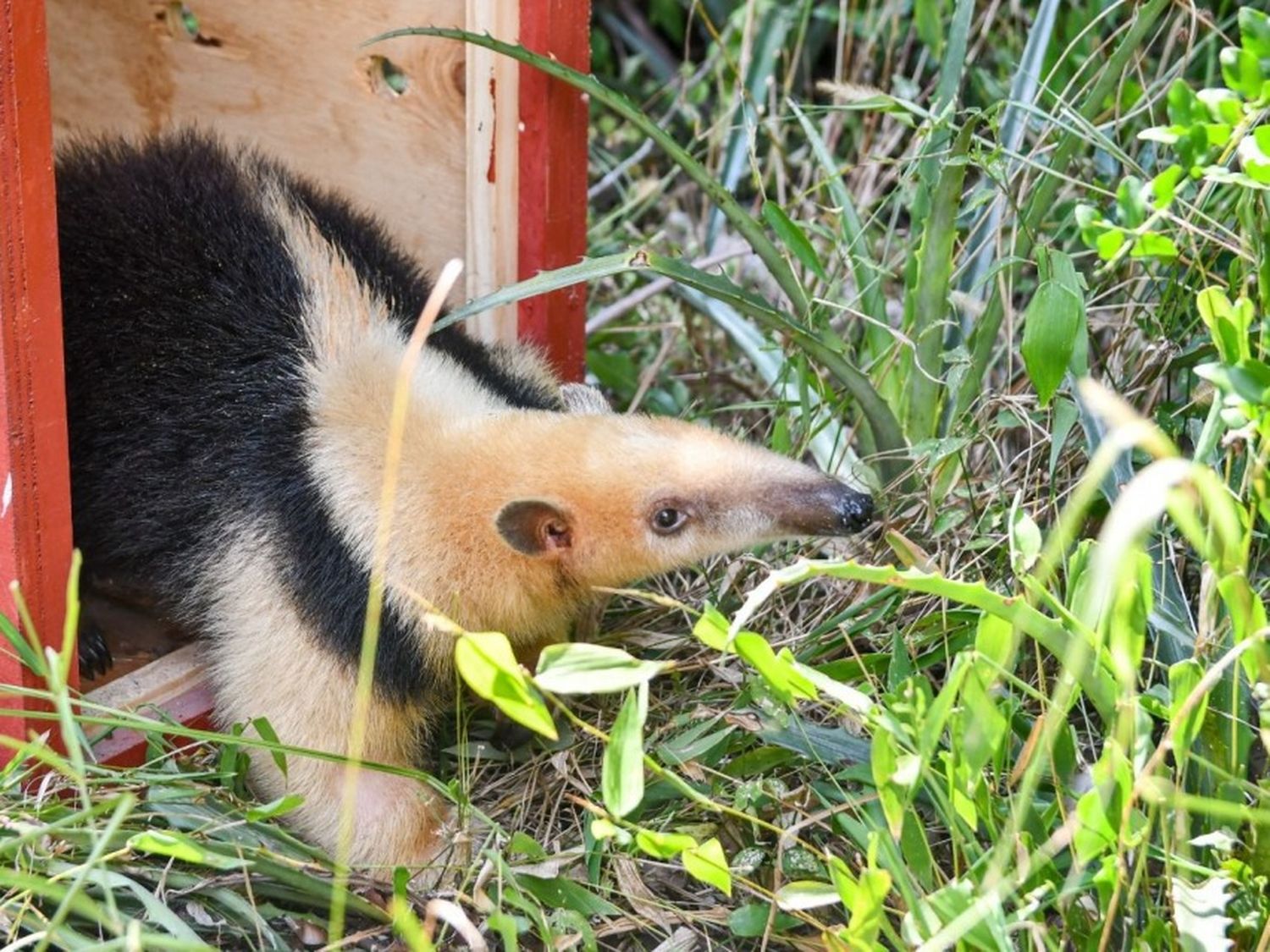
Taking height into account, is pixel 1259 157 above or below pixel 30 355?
above

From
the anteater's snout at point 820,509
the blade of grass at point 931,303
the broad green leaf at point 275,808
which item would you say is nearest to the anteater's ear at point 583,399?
the anteater's snout at point 820,509

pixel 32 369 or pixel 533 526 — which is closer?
pixel 32 369

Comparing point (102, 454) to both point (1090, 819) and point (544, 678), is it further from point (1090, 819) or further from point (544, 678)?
point (1090, 819)

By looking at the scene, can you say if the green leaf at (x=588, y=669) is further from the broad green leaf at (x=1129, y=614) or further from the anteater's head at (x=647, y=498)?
the anteater's head at (x=647, y=498)

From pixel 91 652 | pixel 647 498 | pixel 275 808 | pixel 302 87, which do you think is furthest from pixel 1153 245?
pixel 91 652

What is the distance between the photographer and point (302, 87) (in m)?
4.38

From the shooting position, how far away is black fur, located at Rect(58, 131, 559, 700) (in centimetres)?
356

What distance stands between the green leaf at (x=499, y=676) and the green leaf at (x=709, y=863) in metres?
0.33

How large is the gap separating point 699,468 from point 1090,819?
1267 mm

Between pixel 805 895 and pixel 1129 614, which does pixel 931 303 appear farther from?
pixel 805 895

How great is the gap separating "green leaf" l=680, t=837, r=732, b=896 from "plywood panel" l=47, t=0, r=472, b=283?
6.58 ft

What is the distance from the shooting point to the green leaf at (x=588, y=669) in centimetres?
240

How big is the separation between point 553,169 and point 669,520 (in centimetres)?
105

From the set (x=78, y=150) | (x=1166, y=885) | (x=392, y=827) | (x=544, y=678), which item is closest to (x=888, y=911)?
(x=1166, y=885)
